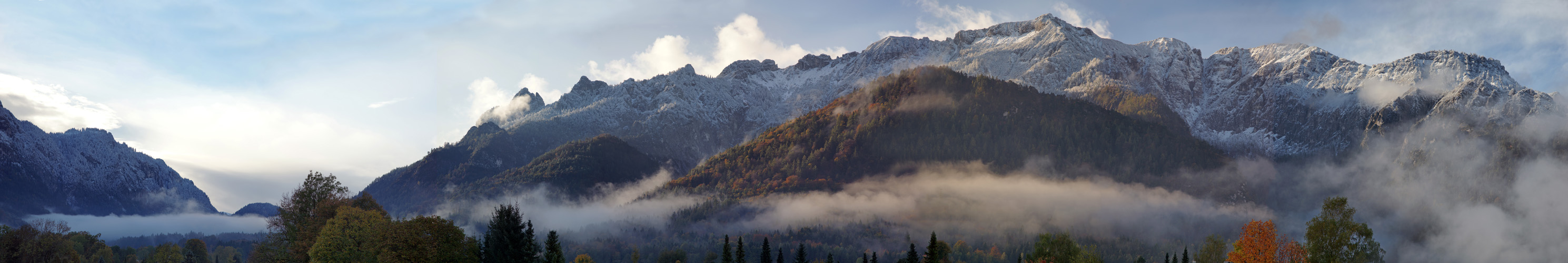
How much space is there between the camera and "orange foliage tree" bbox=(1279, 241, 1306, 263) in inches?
2613

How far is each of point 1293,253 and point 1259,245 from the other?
3398 millimetres

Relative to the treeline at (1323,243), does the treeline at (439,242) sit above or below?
above

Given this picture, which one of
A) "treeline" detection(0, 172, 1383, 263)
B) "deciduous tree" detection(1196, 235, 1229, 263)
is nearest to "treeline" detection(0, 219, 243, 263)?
"treeline" detection(0, 172, 1383, 263)

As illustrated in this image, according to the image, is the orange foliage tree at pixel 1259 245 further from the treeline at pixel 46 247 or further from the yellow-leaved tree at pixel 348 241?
the treeline at pixel 46 247

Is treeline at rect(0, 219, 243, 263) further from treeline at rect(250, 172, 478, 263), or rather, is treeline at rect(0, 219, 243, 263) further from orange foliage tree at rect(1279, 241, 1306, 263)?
orange foliage tree at rect(1279, 241, 1306, 263)

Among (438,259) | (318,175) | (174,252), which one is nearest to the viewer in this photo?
(438,259)

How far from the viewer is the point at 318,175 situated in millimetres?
97625

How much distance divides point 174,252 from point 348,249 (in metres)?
124

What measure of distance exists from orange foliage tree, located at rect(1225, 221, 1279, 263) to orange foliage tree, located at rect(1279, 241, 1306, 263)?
1.15 m

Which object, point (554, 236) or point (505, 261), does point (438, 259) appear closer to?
point (505, 261)

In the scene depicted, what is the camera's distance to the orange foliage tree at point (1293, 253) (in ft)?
218

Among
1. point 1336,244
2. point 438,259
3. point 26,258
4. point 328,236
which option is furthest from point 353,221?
point 1336,244

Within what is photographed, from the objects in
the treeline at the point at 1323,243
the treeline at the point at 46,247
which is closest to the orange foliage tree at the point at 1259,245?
the treeline at the point at 1323,243

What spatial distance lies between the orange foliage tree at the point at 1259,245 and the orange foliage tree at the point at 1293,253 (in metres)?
1.15
